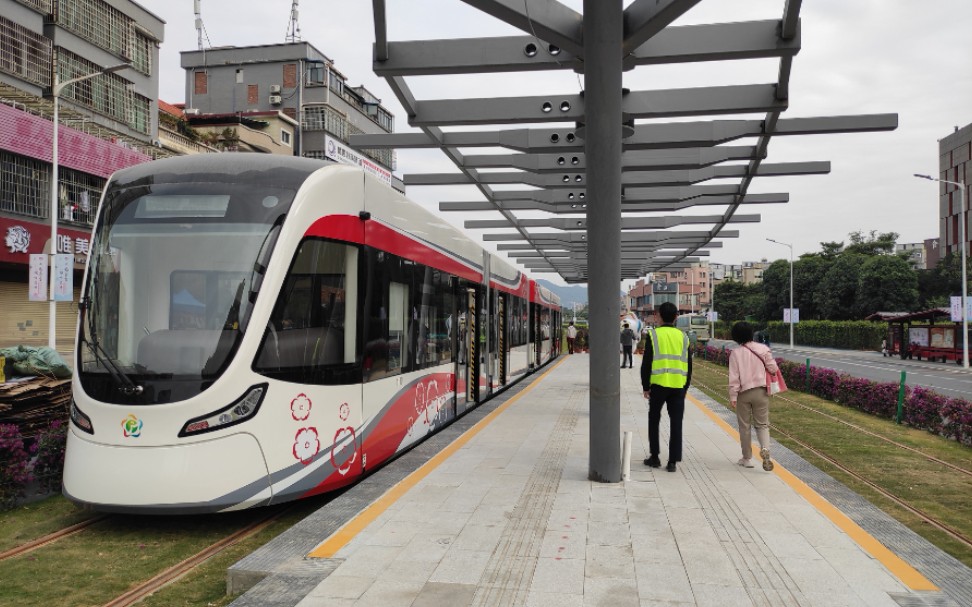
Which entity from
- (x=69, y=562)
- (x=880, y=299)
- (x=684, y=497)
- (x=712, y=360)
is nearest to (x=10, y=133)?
(x=69, y=562)

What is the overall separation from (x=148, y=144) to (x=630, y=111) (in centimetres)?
2302

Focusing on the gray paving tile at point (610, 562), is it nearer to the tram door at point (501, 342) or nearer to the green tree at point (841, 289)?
the tram door at point (501, 342)

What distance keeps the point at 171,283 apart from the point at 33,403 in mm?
2871

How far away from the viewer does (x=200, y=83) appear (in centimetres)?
4991

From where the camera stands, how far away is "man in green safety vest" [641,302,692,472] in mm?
7801

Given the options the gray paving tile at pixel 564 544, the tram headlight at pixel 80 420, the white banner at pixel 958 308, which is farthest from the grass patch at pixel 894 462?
the white banner at pixel 958 308

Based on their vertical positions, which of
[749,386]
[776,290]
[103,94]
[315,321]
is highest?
[103,94]

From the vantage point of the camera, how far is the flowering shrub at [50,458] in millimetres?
7383

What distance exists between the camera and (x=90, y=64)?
26578mm

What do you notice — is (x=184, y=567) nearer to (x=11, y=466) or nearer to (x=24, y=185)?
(x=11, y=466)

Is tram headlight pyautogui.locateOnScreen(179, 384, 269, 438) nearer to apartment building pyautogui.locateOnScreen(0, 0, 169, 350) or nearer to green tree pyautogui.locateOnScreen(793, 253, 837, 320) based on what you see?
apartment building pyautogui.locateOnScreen(0, 0, 169, 350)

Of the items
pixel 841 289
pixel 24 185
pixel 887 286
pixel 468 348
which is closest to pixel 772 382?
pixel 468 348

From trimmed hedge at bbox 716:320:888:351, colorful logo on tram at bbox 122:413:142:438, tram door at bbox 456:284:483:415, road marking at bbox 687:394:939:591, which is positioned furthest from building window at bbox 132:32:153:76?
trimmed hedge at bbox 716:320:888:351

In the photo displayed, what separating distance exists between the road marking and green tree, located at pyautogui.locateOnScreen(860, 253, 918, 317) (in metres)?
59.2
